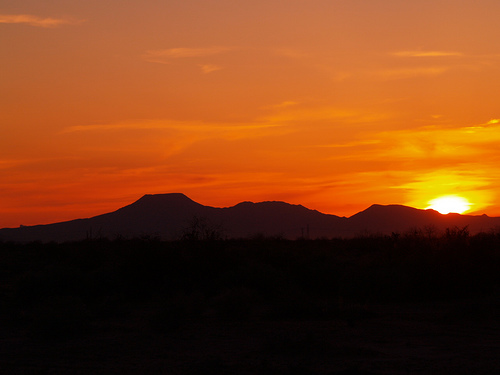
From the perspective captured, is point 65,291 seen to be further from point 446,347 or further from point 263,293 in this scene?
point 446,347

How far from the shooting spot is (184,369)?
12.5 meters

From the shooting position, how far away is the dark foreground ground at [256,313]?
43.8 feet

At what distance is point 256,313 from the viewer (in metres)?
20.2

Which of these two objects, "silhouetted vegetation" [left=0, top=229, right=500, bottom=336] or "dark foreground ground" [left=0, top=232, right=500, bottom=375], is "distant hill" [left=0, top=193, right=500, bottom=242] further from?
"dark foreground ground" [left=0, top=232, right=500, bottom=375]

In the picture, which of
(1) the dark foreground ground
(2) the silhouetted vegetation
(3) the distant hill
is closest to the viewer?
(1) the dark foreground ground

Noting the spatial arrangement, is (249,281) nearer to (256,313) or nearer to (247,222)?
(256,313)

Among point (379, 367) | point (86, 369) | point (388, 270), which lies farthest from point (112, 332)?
point (388, 270)

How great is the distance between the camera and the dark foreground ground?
43.8 ft

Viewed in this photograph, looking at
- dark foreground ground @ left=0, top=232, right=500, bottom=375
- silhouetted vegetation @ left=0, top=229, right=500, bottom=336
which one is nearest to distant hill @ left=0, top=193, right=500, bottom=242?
silhouetted vegetation @ left=0, top=229, right=500, bottom=336

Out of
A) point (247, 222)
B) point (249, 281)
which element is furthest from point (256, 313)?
point (247, 222)

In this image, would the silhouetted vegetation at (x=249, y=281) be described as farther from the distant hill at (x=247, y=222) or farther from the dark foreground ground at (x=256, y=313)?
the distant hill at (x=247, y=222)

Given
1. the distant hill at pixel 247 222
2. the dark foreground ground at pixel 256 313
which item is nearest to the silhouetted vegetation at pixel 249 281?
the dark foreground ground at pixel 256 313

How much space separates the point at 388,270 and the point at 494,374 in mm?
13936

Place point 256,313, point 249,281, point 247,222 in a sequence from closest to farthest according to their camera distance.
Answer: point 256,313 < point 249,281 < point 247,222
